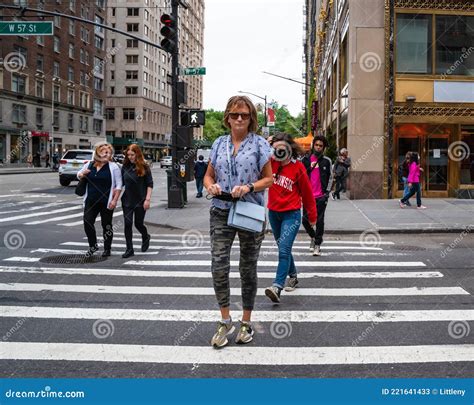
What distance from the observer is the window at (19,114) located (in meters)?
53.4

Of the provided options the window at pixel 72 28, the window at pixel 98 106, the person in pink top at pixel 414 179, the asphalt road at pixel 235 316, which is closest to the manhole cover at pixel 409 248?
the asphalt road at pixel 235 316

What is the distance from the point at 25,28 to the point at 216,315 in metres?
15.9

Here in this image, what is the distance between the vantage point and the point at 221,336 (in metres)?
4.68

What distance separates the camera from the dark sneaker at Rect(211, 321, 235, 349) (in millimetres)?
4617

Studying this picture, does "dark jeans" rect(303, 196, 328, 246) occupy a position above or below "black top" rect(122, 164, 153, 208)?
below

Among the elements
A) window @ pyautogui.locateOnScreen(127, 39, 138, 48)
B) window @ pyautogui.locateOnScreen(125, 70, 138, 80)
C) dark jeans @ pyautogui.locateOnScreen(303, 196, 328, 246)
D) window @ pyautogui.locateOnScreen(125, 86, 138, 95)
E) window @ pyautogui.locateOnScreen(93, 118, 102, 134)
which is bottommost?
dark jeans @ pyautogui.locateOnScreen(303, 196, 328, 246)

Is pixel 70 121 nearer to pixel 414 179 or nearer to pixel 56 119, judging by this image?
pixel 56 119

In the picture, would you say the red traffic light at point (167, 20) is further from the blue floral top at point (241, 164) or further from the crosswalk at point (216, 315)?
the blue floral top at point (241, 164)

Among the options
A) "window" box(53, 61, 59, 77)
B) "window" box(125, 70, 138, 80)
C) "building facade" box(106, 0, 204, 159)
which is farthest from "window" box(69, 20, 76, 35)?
"window" box(125, 70, 138, 80)

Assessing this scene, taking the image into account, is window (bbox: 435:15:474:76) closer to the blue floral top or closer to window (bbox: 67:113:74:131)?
the blue floral top

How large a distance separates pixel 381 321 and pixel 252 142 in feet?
7.68

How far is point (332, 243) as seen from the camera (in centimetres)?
1109

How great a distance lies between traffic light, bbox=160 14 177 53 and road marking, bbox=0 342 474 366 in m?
12.5

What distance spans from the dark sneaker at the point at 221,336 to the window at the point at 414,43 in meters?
17.9
